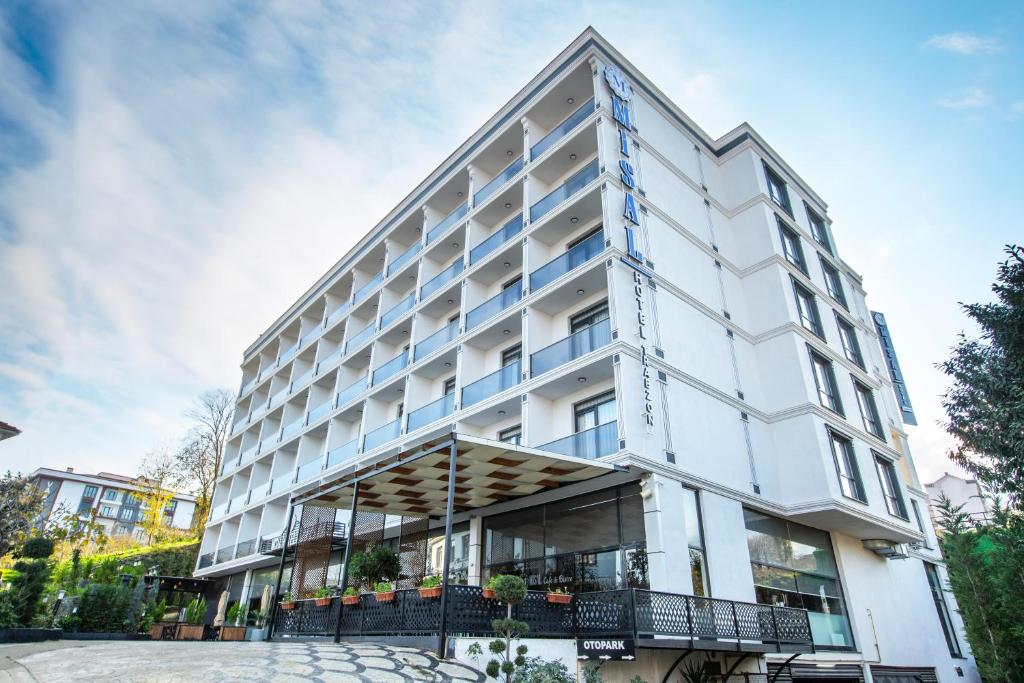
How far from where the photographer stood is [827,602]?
18.0 m

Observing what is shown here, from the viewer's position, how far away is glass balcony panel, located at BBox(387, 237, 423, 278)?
27.6 metres

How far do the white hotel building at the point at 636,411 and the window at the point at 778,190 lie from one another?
97 mm

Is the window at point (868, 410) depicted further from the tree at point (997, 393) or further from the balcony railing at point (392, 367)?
the balcony railing at point (392, 367)

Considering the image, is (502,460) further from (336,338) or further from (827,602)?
(336,338)

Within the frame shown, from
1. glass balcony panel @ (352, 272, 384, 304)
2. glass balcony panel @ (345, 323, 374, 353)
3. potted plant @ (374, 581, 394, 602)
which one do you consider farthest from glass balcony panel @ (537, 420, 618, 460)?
glass balcony panel @ (352, 272, 384, 304)

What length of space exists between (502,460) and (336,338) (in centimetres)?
2162

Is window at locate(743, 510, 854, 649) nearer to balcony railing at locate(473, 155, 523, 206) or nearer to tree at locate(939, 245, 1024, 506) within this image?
tree at locate(939, 245, 1024, 506)

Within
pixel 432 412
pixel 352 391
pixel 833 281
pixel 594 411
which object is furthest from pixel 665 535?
pixel 352 391

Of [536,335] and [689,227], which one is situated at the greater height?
[689,227]

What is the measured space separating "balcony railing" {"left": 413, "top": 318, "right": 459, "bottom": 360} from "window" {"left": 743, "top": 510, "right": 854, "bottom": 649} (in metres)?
11.8

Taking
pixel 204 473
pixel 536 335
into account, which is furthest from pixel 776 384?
pixel 204 473

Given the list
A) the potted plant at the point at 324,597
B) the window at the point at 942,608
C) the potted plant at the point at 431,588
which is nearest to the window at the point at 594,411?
the potted plant at the point at 431,588

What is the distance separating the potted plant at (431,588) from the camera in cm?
1192

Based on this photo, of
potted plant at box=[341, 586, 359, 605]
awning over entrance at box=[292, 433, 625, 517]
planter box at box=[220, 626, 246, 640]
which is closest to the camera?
awning over entrance at box=[292, 433, 625, 517]
